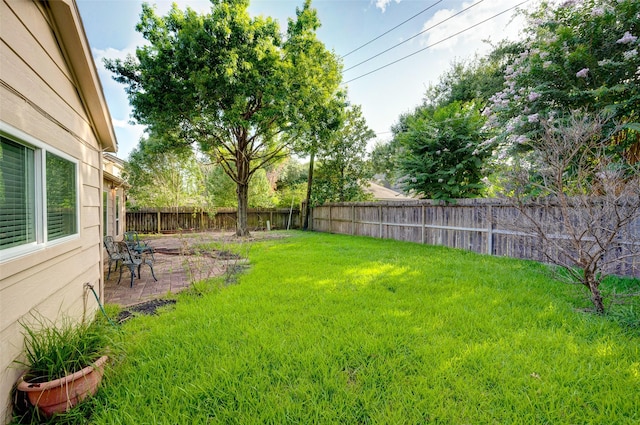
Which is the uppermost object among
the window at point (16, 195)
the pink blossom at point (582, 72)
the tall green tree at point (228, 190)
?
the pink blossom at point (582, 72)

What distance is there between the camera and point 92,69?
2795mm

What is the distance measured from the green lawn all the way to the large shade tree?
717cm

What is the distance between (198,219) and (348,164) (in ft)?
28.9

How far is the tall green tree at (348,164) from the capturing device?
44.7 ft

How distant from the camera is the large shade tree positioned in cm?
834

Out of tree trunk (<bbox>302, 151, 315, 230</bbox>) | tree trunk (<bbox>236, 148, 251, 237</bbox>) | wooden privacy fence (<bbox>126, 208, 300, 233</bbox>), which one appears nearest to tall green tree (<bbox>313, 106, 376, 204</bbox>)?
tree trunk (<bbox>302, 151, 315, 230</bbox>)

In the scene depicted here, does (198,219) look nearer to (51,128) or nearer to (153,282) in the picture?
(153,282)

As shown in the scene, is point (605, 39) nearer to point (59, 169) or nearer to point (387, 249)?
point (387, 249)

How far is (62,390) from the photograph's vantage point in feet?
5.68

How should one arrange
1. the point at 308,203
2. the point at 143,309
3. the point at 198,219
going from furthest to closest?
the point at 198,219 < the point at 308,203 < the point at 143,309

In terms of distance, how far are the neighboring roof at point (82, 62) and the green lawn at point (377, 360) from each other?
244cm

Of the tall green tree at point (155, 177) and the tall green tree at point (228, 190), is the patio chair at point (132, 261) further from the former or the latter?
the tall green tree at point (228, 190)

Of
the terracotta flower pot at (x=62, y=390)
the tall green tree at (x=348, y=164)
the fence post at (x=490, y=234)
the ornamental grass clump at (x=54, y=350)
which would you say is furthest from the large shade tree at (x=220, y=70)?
the terracotta flower pot at (x=62, y=390)

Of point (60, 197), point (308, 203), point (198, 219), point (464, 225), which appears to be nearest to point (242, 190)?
point (308, 203)
